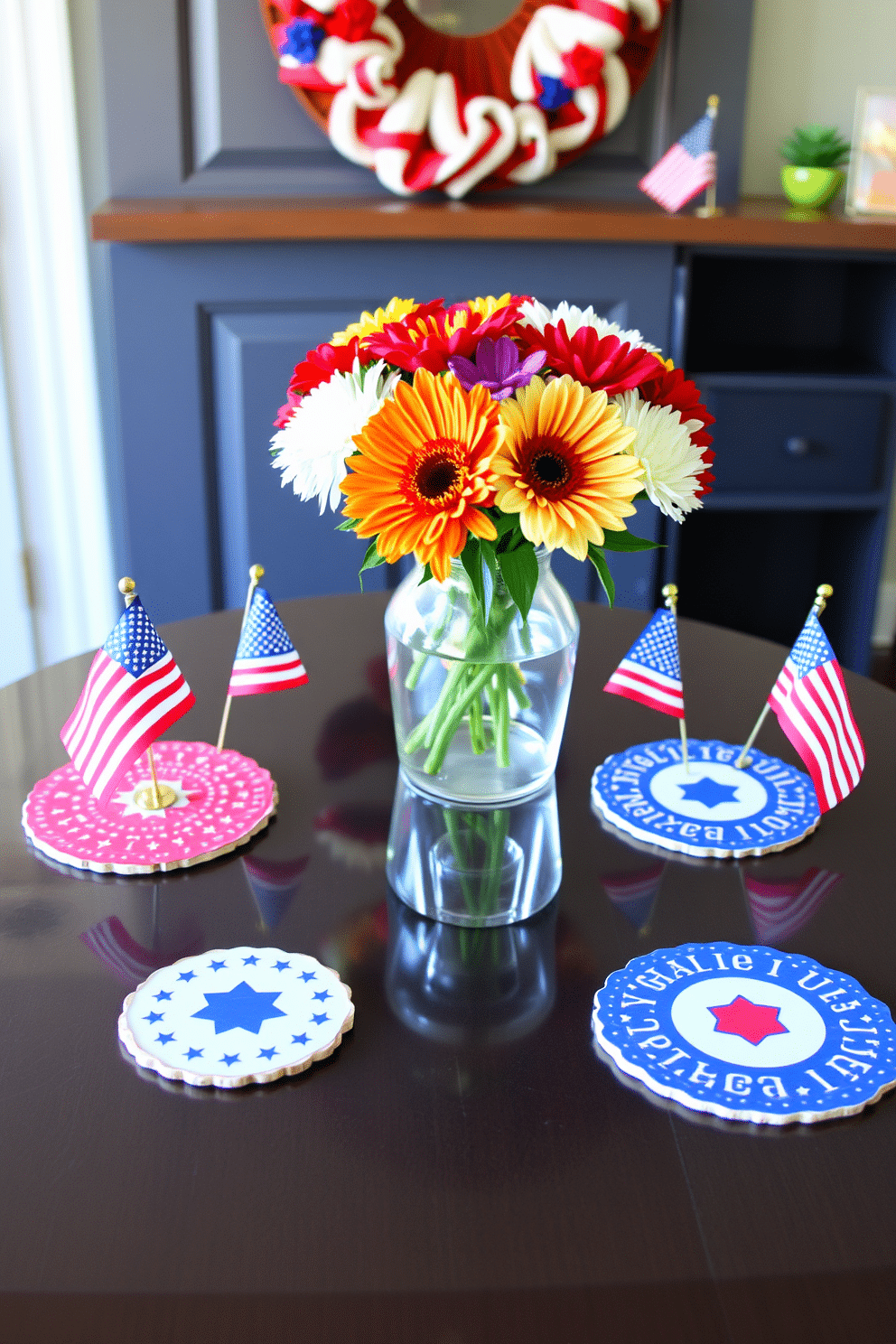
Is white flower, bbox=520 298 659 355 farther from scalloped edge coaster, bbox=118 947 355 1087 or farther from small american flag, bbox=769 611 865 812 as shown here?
scalloped edge coaster, bbox=118 947 355 1087

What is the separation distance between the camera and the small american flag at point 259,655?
1.17m

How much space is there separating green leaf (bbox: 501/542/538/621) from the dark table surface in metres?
0.27

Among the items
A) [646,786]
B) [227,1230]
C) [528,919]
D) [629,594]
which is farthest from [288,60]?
[227,1230]

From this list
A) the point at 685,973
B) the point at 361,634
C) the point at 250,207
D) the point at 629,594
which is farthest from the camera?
the point at 629,594

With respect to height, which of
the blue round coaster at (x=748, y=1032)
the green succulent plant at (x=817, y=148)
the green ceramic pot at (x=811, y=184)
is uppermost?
the green succulent plant at (x=817, y=148)

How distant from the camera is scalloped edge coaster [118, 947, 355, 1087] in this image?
0.80 meters

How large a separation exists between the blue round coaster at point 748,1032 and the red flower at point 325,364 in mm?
498

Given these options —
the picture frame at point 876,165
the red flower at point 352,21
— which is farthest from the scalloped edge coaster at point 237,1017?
the picture frame at point 876,165

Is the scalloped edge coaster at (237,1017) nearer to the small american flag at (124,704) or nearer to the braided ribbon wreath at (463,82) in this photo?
the small american flag at (124,704)

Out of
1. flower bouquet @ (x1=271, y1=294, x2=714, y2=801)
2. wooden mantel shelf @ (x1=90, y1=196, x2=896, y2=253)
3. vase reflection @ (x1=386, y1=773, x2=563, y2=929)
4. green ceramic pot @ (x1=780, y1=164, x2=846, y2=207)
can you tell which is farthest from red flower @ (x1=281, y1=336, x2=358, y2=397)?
green ceramic pot @ (x1=780, y1=164, x2=846, y2=207)

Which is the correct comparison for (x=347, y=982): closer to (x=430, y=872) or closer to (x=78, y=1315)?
(x=430, y=872)

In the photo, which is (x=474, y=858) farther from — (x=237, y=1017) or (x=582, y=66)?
(x=582, y=66)

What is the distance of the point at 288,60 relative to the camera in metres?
2.21

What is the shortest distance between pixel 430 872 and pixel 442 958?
11 cm
